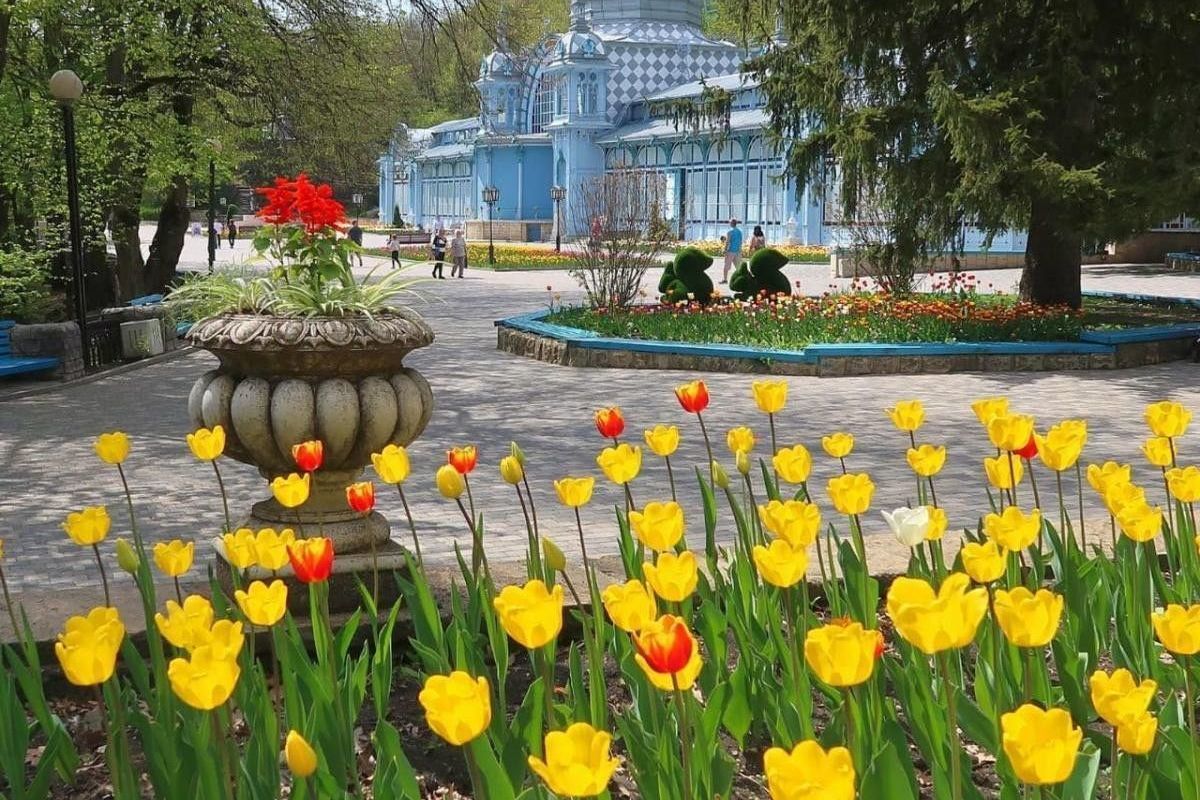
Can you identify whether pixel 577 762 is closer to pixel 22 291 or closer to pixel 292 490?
pixel 292 490

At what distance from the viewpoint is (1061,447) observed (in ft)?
9.95

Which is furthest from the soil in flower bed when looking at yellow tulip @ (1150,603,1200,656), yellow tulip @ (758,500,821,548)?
yellow tulip @ (1150,603,1200,656)

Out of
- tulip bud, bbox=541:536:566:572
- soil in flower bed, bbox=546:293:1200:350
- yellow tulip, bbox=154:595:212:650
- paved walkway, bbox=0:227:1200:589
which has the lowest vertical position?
paved walkway, bbox=0:227:1200:589

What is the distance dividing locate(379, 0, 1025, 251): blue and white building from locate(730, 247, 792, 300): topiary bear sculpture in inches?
1006

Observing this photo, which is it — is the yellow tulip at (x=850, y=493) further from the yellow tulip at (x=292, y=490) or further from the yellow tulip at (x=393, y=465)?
the yellow tulip at (x=292, y=490)

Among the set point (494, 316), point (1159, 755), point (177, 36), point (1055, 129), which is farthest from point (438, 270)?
point (1159, 755)

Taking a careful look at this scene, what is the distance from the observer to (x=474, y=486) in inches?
319

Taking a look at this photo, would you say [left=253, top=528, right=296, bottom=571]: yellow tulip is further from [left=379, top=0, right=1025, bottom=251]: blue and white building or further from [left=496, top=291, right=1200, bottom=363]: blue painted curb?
[left=379, top=0, right=1025, bottom=251]: blue and white building

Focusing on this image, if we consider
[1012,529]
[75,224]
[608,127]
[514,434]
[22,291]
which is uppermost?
[608,127]

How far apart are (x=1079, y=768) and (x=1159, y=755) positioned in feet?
0.64

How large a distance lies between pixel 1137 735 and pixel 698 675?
1.43 metres

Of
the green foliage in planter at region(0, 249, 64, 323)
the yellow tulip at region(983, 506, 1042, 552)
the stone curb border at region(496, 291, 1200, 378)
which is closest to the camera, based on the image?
the yellow tulip at region(983, 506, 1042, 552)

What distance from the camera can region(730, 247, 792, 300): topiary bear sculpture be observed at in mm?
17688

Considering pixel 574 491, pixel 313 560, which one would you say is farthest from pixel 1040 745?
pixel 574 491
